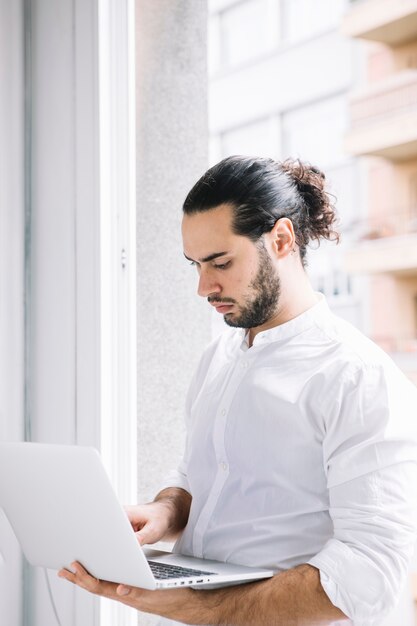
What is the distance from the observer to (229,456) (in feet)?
3.96

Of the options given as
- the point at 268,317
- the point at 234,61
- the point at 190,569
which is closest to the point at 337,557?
the point at 190,569

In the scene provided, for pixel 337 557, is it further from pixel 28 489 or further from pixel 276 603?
pixel 28 489

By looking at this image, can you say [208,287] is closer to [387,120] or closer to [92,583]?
[92,583]

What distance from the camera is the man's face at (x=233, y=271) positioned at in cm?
121

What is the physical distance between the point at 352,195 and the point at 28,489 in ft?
14.8

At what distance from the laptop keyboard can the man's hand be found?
0.10 m

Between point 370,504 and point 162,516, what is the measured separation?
396 mm

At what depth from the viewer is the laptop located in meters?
1.01

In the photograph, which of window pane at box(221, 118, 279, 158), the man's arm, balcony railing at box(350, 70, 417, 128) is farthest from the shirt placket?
window pane at box(221, 118, 279, 158)

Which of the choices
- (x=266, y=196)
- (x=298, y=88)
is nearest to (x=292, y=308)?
(x=266, y=196)

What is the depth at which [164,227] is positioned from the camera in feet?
5.89

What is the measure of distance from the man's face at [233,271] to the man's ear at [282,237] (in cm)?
2

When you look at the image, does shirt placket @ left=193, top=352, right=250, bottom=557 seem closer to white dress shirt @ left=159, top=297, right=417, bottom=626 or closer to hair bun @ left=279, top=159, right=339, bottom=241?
white dress shirt @ left=159, top=297, right=417, bottom=626

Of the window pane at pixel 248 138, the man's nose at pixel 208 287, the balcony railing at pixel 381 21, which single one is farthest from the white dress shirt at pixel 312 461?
the window pane at pixel 248 138
